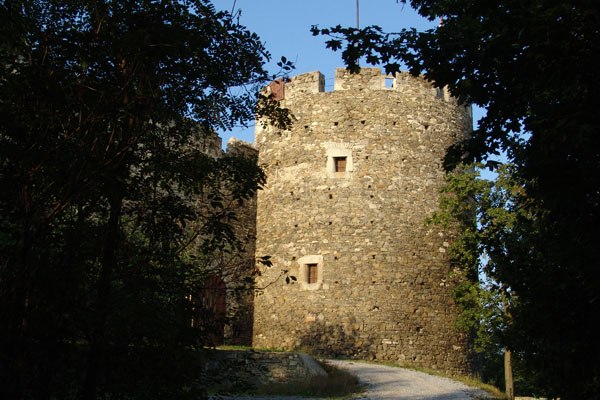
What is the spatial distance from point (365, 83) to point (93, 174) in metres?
13.4

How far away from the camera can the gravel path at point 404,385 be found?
1133 cm

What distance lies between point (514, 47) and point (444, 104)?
509 inches

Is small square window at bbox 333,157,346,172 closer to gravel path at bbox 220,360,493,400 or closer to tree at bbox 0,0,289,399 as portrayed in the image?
gravel path at bbox 220,360,493,400

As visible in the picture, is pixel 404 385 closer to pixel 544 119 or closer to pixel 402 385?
pixel 402 385

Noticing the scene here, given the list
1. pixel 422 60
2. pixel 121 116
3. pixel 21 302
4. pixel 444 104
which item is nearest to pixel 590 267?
pixel 422 60

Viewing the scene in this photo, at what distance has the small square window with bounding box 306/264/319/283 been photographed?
16.6 m

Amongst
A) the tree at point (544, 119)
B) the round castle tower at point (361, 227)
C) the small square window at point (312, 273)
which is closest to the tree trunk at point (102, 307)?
the tree at point (544, 119)

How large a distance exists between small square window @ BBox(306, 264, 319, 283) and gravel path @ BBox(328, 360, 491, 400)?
7.18ft

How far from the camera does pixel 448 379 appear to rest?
14.2 meters

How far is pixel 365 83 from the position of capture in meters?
17.4

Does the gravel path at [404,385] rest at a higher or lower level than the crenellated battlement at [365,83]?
lower

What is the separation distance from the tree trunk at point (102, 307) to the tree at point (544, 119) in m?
2.44

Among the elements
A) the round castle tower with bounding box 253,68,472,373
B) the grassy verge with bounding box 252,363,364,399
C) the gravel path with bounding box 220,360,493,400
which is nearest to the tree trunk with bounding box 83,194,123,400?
the gravel path with bounding box 220,360,493,400

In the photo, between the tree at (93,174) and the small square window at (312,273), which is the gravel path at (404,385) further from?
the tree at (93,174)
